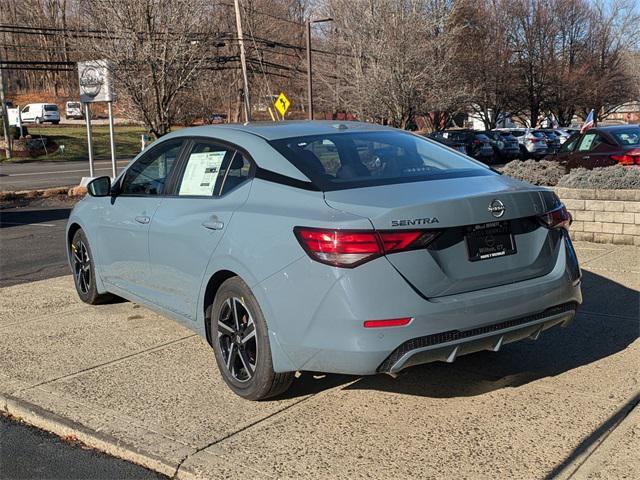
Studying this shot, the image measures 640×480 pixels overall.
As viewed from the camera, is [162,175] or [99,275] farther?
[99,275]

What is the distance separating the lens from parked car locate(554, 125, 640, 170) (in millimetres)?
12992

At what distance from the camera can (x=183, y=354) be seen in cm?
535

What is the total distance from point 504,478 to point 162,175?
331 centimetres

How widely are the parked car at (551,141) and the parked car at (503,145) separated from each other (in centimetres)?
267

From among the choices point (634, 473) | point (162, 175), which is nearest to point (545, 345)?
point (634, 473)

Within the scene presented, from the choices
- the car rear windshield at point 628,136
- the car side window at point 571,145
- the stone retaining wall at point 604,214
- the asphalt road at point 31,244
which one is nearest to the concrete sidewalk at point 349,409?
the asphalt road at point 31,244

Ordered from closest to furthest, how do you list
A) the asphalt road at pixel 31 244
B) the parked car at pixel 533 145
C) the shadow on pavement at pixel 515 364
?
the shadow on pavement at pixel 515 364, the asphalt road at pixel 31 244, the parked car at pixel 533 145

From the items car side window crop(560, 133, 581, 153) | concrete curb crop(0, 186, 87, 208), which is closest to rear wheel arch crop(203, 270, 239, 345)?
car side window crop(560, 133, 581, 153)

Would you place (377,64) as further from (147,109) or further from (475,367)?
(475,367)

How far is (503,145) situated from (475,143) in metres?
2.15

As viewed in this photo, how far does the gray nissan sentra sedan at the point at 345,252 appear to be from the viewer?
3715 millimetres

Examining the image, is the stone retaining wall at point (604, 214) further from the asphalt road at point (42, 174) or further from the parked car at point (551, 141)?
the parked car at point (551, 141)

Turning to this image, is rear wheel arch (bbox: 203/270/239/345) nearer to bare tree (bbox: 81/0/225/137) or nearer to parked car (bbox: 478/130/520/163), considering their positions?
bare tree (bbox: 81/0/225/137)

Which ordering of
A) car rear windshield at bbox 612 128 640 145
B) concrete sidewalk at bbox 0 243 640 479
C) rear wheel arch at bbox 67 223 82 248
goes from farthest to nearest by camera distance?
car rear windshield at bbox 612 128 640 145, rear wheel arch at bbox 67 223 82 248, concrete sidewalk at bbox 0 243 640 479
